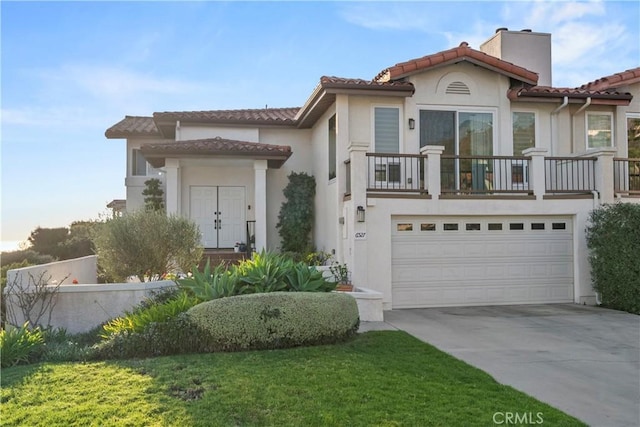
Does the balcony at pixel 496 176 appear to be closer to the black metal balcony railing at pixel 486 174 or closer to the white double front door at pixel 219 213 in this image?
the black metal balcony railing at pixel 486 174

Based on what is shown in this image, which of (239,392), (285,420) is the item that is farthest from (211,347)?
(285,420)

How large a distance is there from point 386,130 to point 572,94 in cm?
527

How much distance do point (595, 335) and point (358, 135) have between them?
7.05 meters

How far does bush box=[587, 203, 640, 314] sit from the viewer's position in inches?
433

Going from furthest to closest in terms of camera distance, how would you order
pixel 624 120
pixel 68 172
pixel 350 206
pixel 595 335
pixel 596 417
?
pixel 624 120 < pixel 350 206 < pixel 68 172 < pixel 595 335 < pixel 596 417

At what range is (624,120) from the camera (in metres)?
14.5

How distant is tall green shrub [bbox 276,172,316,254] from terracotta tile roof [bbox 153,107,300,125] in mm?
2159

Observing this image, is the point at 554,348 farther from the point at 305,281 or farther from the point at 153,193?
the point at 153,193

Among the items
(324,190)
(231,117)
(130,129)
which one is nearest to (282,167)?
(231,117)

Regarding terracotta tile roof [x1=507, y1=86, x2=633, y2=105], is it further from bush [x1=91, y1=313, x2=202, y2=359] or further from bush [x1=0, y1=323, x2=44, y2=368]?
bush [x1=0, y1=323, x2=44, y2=368]

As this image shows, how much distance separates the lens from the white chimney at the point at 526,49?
16.8 meters

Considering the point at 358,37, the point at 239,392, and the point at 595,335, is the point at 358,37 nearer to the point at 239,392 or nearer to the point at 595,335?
the point at 595,335

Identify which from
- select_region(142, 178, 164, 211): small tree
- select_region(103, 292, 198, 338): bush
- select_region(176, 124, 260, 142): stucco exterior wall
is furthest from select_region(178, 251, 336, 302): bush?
select_region(176, 124, 260, 142): stucco exterior wall

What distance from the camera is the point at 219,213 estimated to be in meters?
16.6
